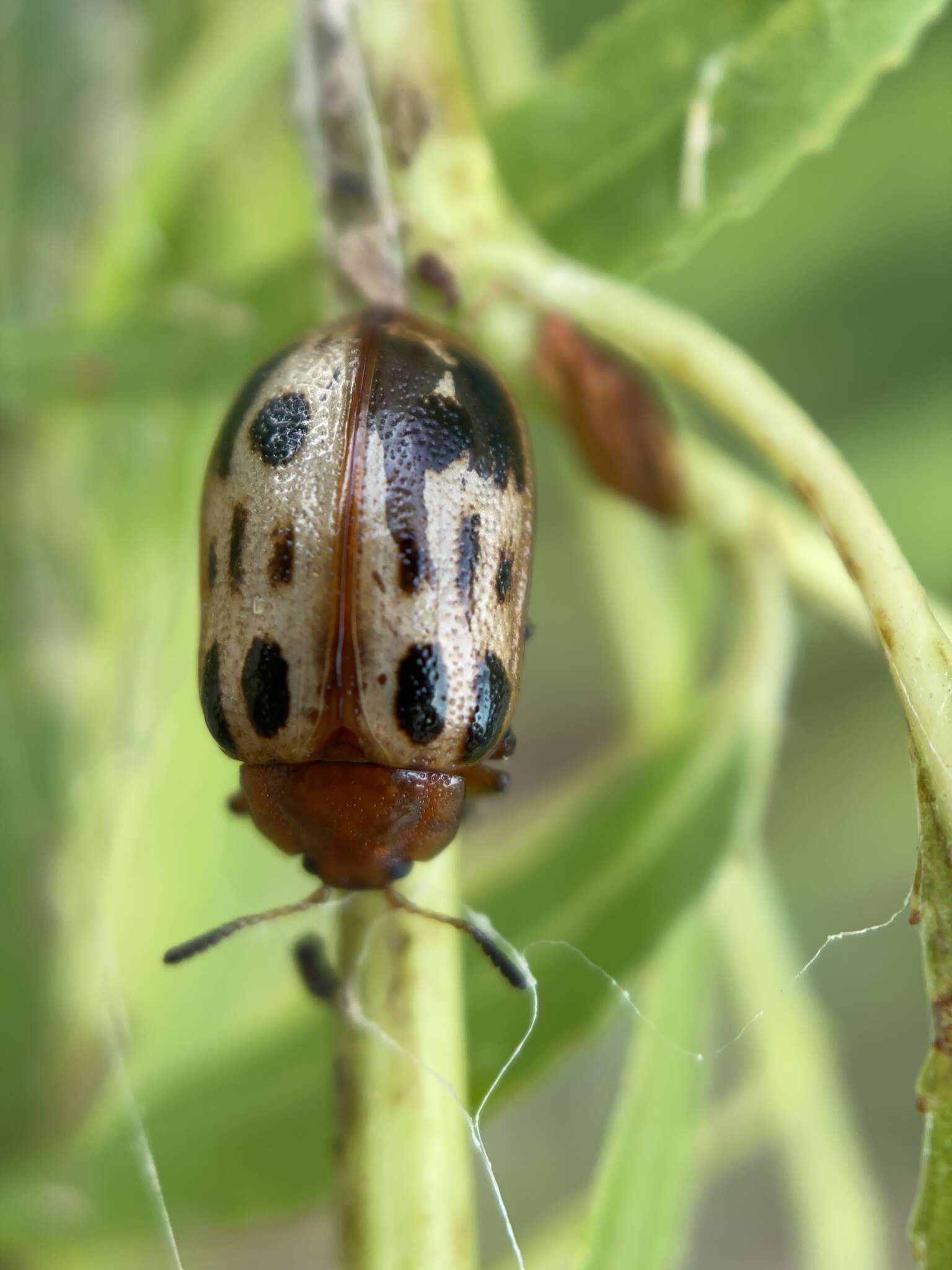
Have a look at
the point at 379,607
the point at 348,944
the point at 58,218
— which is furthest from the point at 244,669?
the point at 58,218

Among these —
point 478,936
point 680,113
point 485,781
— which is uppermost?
point 680,113

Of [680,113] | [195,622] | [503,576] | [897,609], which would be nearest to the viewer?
[897,609]

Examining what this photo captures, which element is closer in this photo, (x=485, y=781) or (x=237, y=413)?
(x=237, y=413)

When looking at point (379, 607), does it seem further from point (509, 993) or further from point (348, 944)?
point (509, 993)

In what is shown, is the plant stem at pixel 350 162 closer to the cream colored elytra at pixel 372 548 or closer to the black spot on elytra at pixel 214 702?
the cream colored elytra at pixel 372 548

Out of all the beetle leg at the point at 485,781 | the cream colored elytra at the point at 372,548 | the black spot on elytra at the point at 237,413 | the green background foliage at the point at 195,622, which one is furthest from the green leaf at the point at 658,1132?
the black spot on elytra at the point at 237,413

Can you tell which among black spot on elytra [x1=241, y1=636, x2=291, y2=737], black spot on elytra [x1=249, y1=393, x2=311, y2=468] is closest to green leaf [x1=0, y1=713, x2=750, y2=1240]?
black spot on elytra [x1=241, y1=636, x2=291, y2=737]

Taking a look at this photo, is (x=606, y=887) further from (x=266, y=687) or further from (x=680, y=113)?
(x=680, y=113)

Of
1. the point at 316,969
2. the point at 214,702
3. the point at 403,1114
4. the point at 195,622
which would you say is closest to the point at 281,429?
the point at 214,702
